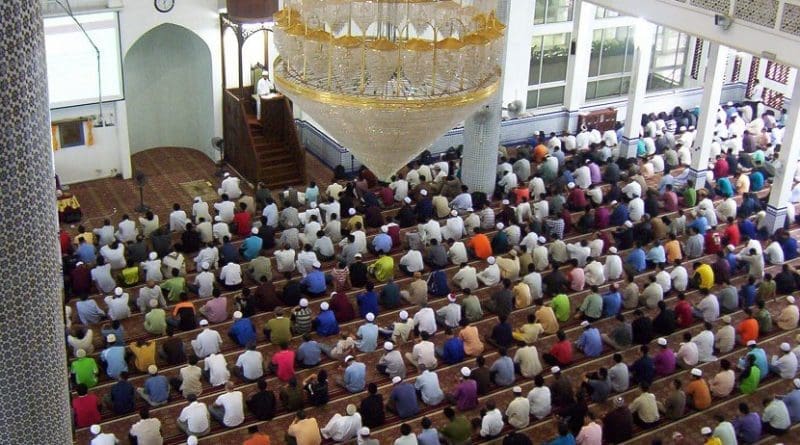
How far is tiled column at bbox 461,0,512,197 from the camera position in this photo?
1296 cm

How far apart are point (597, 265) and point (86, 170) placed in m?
6.97

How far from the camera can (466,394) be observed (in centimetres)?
867

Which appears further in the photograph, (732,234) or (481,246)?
(732,234)

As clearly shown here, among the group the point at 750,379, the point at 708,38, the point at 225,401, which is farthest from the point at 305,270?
the point at 708,38

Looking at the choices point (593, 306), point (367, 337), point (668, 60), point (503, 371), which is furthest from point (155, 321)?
point (668, 60)

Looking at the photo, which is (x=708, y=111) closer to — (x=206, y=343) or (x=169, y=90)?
(x=169, y=90)

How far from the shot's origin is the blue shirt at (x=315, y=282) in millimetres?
10344

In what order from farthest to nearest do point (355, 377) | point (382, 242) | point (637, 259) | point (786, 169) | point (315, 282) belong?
point (786, 169) < point (382, 242) < point (637, 259) < point (315, 282) < point (355, 377)

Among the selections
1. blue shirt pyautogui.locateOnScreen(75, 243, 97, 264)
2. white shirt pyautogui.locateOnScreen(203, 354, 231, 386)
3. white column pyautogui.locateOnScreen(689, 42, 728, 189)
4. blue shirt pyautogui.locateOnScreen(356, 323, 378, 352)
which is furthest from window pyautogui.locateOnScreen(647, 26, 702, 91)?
white shirt pyautogui.locateOnScreen(203, 354, 231, 386)

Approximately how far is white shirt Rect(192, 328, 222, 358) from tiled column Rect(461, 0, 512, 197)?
16.7 feet

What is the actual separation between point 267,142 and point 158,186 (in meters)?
1.59

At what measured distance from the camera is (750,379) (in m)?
9.14

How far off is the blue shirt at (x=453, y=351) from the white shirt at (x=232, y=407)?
2.04 metres

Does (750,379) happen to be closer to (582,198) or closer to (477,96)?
(582,198)
